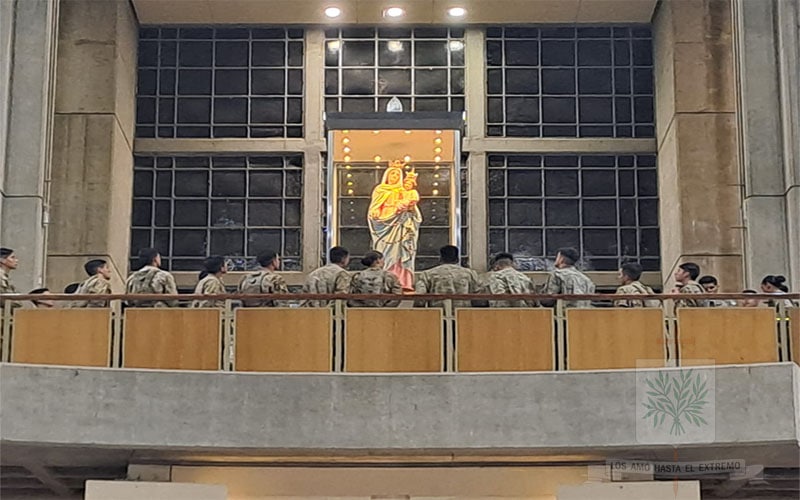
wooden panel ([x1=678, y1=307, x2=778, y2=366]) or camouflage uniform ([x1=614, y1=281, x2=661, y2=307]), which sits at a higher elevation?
camouflage uniform ([x1=614, y1=281, x2=661, y2=307])

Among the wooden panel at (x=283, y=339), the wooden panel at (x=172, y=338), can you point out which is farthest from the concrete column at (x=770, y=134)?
the wooden panel at (x=172, y=338)

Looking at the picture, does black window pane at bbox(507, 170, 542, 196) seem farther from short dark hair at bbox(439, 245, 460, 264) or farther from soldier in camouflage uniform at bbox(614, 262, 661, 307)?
short dark hair at bbox(439, 245, 460, 264)

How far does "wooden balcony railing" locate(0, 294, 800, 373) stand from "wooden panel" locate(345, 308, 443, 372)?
0.01 metres

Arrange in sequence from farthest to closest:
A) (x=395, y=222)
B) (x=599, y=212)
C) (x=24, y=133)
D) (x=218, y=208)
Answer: (x=218, y=208) < (x=599, y=212) < (x=395, y=222) < (x=24, y=133)

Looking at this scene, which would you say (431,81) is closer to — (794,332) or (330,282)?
(330,282)

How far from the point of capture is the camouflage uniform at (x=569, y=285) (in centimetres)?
1733

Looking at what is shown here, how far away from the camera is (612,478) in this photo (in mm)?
17906

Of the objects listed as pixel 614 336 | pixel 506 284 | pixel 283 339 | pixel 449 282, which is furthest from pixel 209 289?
pixel 614 336

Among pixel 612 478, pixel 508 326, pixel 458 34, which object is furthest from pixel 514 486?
pixel 458 34

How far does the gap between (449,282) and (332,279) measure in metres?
1.39

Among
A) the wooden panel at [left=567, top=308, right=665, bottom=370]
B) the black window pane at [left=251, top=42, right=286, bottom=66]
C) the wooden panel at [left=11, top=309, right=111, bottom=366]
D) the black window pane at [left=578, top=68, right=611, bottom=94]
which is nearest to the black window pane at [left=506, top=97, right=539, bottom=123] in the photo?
the black window pane at [left=578, top=68, right=611, bottom=94]

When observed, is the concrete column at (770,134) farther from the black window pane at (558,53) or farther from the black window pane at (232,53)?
the black window pane at (232,53)

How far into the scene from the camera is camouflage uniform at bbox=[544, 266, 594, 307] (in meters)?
17.3

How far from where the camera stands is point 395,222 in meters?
23.0
